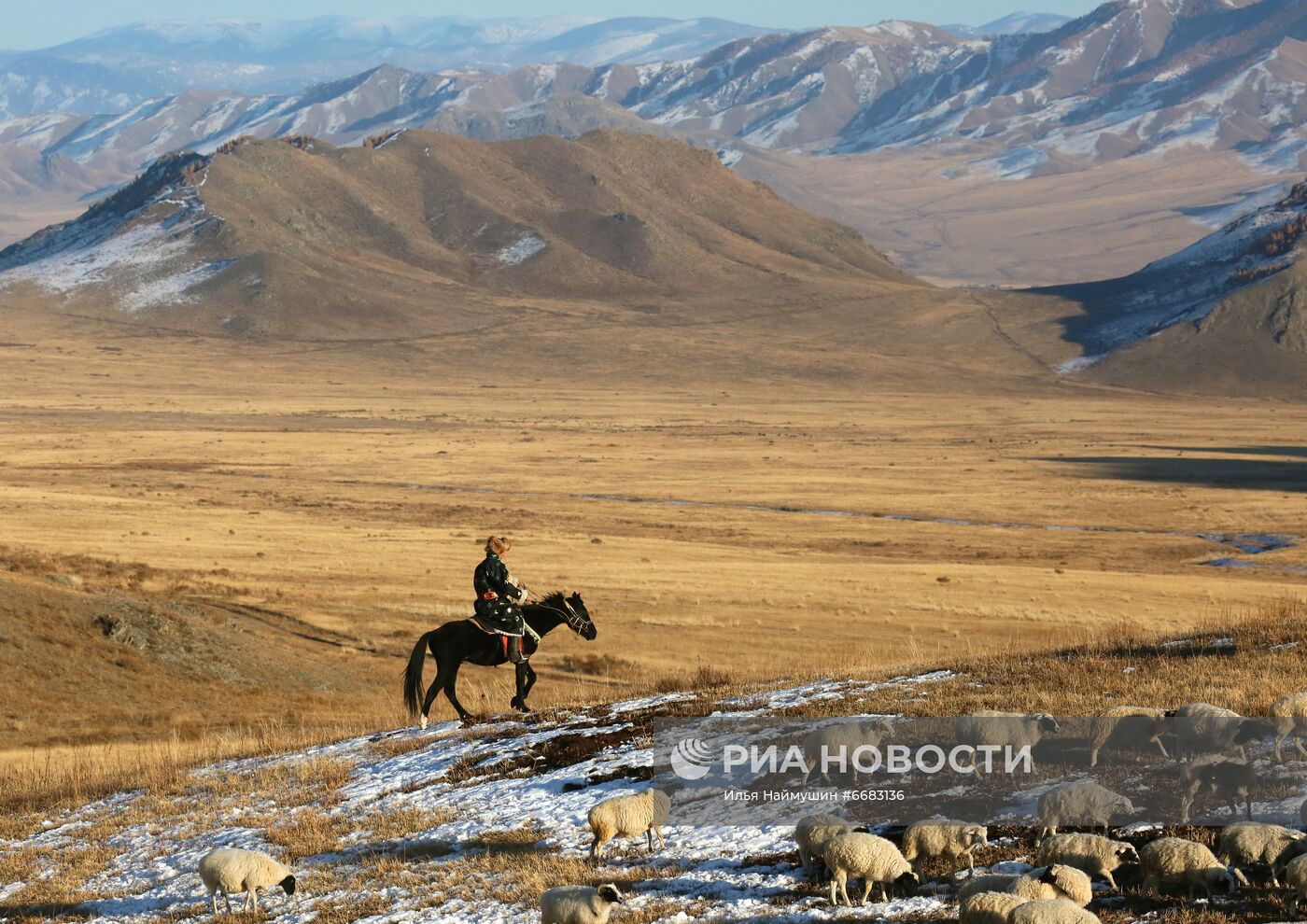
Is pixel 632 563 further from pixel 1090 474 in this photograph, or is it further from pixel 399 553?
pixel 1090 474

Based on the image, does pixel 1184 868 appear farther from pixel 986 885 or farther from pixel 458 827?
pixel 458 827

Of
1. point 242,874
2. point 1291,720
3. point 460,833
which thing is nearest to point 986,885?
point 1291,720

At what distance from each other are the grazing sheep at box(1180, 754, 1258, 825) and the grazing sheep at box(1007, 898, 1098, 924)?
3211mm

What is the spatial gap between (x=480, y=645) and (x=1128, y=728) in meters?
9.41

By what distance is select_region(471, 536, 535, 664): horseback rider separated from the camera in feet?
69.3

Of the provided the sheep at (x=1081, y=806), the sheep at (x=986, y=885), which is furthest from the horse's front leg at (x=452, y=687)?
the sheep at (x=986, y=885)

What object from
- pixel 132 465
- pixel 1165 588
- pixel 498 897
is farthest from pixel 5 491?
pixel 498 897

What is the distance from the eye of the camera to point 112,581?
49.7 meters

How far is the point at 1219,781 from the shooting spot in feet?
45.9

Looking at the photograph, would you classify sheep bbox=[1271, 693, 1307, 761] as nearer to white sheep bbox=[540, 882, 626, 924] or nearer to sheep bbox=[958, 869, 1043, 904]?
sheep bbox=[958, 869, 1043, 904]

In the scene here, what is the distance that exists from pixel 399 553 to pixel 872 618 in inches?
958

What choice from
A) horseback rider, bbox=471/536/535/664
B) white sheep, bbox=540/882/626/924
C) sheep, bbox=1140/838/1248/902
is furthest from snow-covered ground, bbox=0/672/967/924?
sheep, bbox=1140/838/1248/902

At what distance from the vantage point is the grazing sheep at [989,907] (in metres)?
11.2
